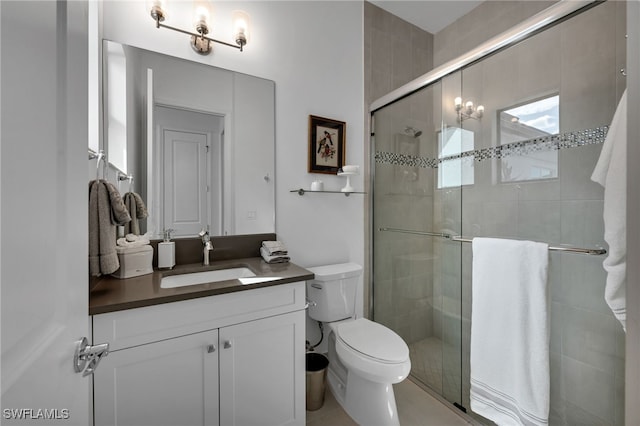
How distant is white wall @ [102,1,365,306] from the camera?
1.66 m

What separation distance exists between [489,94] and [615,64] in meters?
0.51

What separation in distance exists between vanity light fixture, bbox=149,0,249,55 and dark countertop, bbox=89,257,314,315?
1268 mm

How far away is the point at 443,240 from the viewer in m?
1.93

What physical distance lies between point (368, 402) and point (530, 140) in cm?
166

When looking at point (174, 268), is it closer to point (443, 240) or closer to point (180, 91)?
point (180, 91)

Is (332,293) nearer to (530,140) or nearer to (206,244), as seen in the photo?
(206,244)

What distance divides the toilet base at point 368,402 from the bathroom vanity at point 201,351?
0.32 metres

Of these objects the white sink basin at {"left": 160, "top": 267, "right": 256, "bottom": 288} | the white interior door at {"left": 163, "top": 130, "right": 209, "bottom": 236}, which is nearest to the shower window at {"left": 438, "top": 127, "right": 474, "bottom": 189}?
the white sink basin at {"left": 160, "top": 267, "right": 256, "bottom": 288}

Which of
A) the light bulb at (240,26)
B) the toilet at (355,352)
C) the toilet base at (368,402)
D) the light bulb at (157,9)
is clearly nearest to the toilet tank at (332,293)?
the toilet at (355,352)

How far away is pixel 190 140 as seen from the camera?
5.27 ft

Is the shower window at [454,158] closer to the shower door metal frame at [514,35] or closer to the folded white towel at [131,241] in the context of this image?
the shower door metal frame at [514,35]

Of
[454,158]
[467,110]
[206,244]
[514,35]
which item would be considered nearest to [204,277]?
[206,244]

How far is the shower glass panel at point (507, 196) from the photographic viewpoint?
4.28 ft

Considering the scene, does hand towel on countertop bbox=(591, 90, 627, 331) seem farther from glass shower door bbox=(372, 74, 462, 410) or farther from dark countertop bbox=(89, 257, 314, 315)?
dark countertop bbox=(89, 257, 314, 315)
